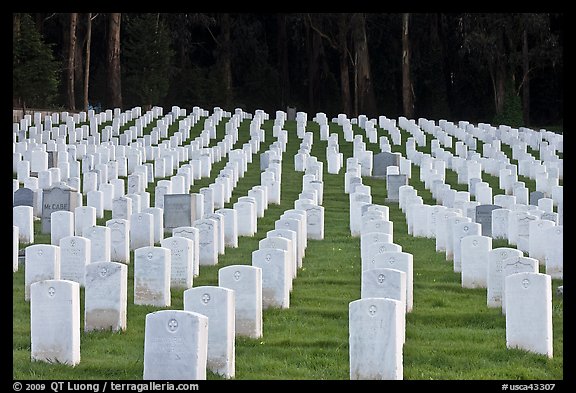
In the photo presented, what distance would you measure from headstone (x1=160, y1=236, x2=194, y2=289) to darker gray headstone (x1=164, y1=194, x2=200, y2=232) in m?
5.91

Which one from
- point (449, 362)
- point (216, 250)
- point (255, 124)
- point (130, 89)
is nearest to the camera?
point (449, 362)

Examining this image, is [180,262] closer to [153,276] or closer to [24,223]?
[153,276]

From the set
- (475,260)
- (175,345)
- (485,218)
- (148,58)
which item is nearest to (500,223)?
(485,218)

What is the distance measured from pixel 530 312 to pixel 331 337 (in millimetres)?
2103

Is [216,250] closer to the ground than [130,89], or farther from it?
closer to the ground

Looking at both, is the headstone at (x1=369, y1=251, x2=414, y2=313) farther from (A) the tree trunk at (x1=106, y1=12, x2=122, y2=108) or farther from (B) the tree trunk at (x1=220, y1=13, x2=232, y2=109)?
(B) the tree trunk at (x1=220, y1=13, x2=232, y2=109)

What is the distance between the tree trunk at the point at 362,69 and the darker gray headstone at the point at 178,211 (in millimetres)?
37440

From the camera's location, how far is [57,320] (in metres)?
11.9
